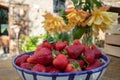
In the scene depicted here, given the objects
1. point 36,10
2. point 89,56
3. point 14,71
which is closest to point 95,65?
point 89,56

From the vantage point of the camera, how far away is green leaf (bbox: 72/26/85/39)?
965 millimetres

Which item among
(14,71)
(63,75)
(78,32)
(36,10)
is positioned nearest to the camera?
(63,75)

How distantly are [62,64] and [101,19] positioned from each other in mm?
213

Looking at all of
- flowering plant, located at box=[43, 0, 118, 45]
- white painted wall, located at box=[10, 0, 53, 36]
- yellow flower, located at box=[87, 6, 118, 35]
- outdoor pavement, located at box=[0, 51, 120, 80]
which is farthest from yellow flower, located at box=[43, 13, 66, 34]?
white painted wall, located at box=[10, 0, 53, 36]

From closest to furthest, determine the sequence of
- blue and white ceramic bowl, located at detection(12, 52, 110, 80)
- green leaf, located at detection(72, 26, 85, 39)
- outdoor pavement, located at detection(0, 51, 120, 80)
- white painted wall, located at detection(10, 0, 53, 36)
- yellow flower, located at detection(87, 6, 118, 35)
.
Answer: blue and white ceramic bowl, located at detection(12, 52, 110, 80)
yellow flower, located at detection(87, 6, 118, 35)
green leaf, located at detection(72, 26, 85, 39)
outdoor pavement, located at detection(0, 51, 120, 80)
white painted wall, located at detection(10, 0, 53, 36)

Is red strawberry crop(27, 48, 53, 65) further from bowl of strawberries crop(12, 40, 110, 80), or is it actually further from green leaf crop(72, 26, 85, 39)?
green leaf crop(72, 26, 85, 39)

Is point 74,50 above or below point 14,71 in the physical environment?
above

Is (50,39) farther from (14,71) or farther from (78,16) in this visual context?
(14,71)

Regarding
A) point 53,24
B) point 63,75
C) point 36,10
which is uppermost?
point 53,24

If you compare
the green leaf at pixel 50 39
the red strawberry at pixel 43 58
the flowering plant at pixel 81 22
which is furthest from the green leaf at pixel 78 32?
the red strawberry at pixel 43 58

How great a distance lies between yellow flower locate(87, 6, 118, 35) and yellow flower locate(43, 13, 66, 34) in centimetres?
11

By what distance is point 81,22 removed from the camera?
91 centimetres

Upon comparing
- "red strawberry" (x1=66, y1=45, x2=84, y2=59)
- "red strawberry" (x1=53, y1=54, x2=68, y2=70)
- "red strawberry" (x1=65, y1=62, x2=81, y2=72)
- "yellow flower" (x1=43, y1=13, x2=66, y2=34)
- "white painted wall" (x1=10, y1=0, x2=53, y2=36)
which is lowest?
"white painted wall" (x1=10, y1=0, x2=53, y2=36)

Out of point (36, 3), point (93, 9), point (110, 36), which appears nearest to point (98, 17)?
point (93, 9)
